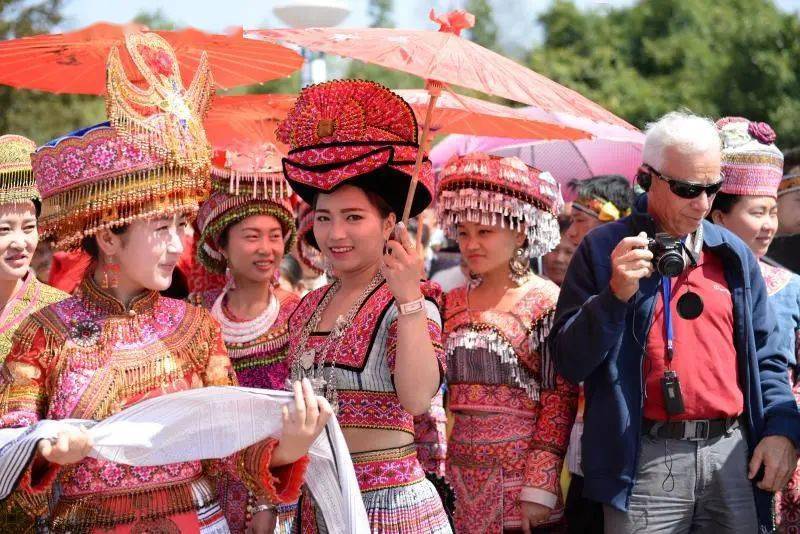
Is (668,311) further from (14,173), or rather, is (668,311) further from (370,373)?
(14,173)

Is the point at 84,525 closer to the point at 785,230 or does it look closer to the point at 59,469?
the point at 59,469

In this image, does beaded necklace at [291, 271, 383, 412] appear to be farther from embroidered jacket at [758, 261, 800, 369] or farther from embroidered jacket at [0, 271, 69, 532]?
embroidered jacket at [758, 261, 800, 369]

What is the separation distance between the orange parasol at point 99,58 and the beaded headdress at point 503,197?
997 millimetres

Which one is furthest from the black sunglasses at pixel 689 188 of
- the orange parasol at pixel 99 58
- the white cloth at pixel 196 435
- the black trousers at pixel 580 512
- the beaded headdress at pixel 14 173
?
the beaded headdress at pixel 14 173

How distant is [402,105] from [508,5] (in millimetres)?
58497

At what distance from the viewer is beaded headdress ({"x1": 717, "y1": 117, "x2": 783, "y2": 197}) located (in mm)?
4598

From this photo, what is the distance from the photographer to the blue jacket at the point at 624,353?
372 centimetres

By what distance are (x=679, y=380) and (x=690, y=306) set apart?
10.8 inches

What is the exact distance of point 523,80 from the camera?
11.5ft

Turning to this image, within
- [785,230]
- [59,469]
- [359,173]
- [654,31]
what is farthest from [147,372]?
[654,31]

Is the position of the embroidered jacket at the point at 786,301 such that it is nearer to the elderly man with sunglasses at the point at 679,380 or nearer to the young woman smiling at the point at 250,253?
the elderly man with sunglasses at the point at 679,380

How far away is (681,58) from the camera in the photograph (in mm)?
32375

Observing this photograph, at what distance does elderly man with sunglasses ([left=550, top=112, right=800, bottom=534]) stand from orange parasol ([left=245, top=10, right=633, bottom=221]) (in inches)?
16.1

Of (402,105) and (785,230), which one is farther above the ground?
(402,105)
